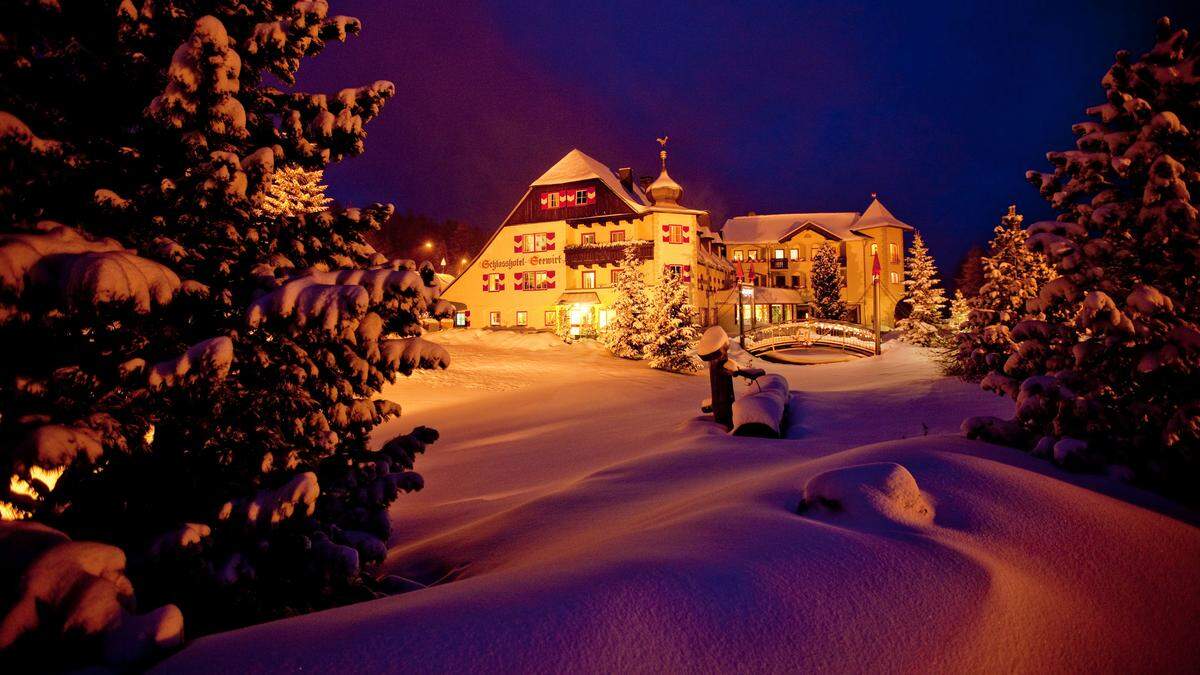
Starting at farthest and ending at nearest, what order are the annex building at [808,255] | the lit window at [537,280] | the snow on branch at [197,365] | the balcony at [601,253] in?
the annex building at [808,255] < the lit window at [537,280] < the balcony at [601,253] < the snow on branch at [197,365]

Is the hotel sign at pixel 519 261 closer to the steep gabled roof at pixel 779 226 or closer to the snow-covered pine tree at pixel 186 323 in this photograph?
the steep gabled roof at pixel 779 226

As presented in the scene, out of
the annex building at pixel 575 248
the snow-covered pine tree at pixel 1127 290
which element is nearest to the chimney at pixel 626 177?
the annex building at pixel 575 248

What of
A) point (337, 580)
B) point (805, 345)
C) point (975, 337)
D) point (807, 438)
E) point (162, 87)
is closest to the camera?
point (337, 580)

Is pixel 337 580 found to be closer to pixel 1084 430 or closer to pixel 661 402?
pixel 1084 430

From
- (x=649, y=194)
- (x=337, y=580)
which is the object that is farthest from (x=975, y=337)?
(x=649, y=194)

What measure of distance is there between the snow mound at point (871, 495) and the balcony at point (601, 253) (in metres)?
35.3

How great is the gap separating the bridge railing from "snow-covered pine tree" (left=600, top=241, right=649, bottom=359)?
9.66 metres

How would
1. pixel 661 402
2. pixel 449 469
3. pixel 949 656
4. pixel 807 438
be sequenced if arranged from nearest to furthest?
pixel 949 656
pixel 807 438
pixel 449 469
pixel 661 402

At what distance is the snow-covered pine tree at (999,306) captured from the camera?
52.0 ft

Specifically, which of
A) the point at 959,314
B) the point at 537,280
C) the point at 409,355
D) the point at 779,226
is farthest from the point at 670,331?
the point at 779,226

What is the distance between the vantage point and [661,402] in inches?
727

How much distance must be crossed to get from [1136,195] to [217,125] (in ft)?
29.0

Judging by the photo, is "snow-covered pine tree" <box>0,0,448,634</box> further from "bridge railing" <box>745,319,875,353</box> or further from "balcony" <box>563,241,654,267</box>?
"balcony" <box>563,241,654,267</box>

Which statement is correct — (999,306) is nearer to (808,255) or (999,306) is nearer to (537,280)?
(537,280)
